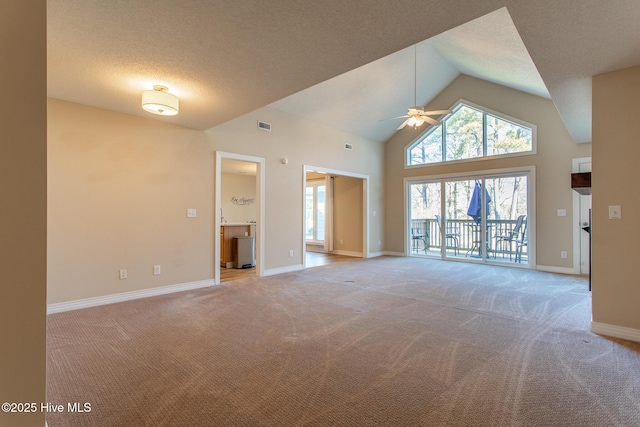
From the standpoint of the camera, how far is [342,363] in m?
2.22

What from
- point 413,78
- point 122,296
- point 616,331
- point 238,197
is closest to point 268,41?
point 122,296

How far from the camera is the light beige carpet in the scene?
1.67m

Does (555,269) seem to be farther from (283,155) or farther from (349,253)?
(283,155)

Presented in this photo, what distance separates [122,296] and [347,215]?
5733 millimetres

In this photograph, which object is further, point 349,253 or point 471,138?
point 349,253

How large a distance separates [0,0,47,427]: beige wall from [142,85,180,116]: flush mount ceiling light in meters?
1.82

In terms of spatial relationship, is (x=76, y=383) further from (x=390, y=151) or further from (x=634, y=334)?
(x=390, y=151)

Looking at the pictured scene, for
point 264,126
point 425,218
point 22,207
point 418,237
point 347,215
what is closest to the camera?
point 22,207

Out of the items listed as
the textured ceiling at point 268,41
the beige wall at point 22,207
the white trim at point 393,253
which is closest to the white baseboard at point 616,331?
the textured ceiling at point 268,41

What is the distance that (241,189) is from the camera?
9.09 metres

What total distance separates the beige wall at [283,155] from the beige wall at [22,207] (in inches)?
139

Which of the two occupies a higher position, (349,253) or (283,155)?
(283,155)

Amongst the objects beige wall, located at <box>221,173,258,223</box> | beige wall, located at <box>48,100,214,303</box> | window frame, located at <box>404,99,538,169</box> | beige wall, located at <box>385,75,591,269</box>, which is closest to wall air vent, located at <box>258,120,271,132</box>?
beige wall, located at <box>48,100,214,303</box>

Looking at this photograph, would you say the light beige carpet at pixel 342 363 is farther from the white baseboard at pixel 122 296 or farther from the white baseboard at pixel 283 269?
the white baseboard at pixel 283 269
